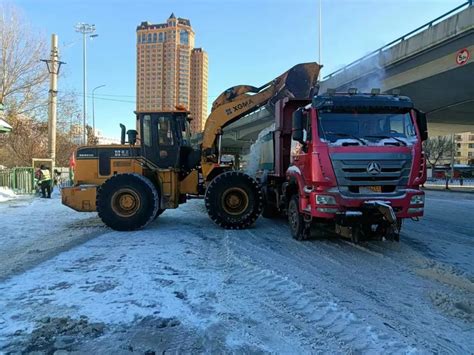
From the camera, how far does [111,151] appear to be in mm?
10695

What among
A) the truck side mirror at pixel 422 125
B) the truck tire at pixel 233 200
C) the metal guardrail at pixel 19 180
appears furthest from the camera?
the metal guardrail at pixel 19 180

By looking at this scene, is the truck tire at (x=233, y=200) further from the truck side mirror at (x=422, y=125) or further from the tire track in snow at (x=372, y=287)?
the truck side mirror at (x=422, y=125)

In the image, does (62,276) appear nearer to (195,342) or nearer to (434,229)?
(195,342)

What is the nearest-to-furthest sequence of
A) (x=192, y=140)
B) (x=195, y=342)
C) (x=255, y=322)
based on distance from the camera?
(x=195, y=342) < (x=255, y=322) < (x=192, y=140)

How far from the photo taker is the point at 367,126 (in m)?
7.77

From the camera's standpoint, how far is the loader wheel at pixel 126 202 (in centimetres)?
991

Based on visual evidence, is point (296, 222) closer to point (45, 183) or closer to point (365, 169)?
point (365, 169)

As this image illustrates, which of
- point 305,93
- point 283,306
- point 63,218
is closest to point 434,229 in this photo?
point 305,93

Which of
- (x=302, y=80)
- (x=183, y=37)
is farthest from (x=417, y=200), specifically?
(x=183, y=37)

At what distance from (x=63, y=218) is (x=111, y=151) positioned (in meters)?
3.34

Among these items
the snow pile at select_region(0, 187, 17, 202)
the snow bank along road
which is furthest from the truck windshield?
the snow pile at select_region(0, 187, 17, 202)

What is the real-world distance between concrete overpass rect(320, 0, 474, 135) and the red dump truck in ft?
22.2

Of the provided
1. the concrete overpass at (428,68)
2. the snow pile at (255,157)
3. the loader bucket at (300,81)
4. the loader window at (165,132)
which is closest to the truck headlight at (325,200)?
the loader bucket at (300,81)

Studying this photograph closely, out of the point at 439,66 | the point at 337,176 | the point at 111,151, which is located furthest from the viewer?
the point at 439,66
